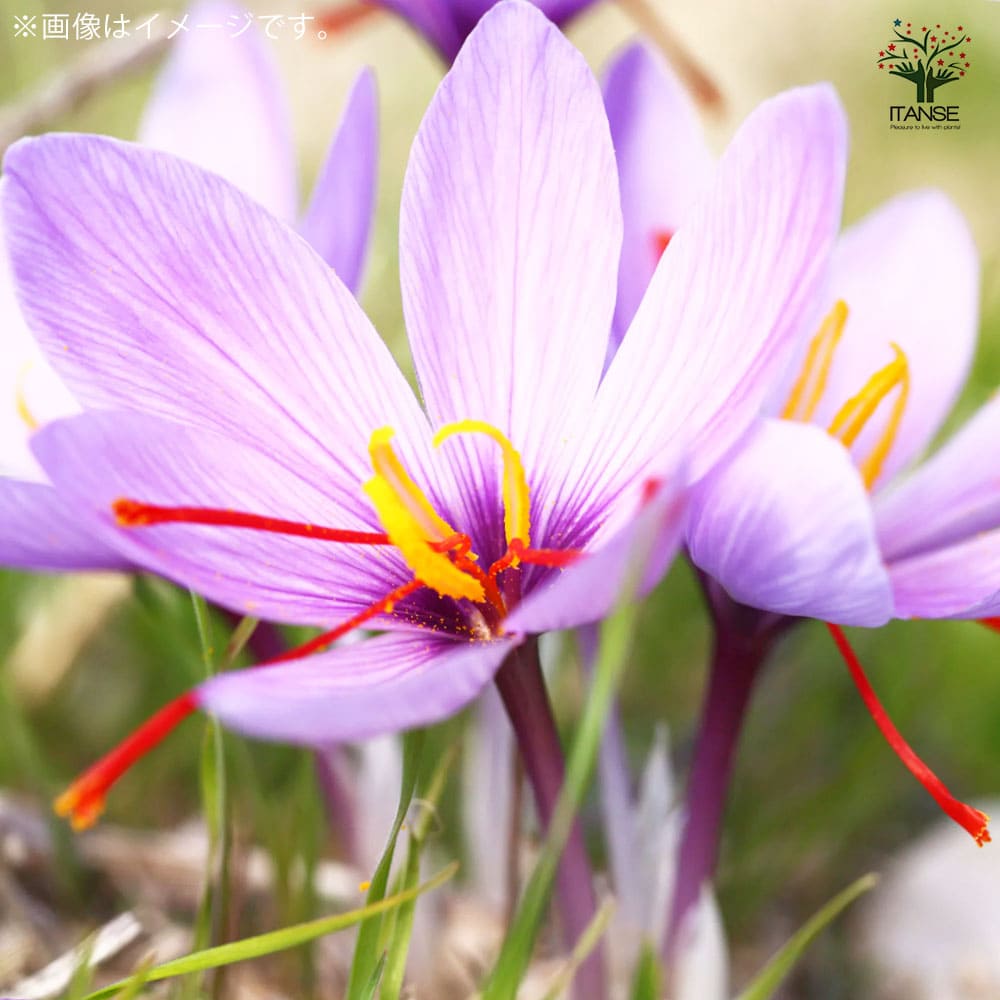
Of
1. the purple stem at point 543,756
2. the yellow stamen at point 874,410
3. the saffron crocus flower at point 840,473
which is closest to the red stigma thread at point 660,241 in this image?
the saffron crocus flower at point 840,473

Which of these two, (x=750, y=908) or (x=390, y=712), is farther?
(x=750, y=908)

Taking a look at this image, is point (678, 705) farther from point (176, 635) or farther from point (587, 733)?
point (587, 733)

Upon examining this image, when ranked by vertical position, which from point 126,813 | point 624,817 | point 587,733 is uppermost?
point 587,733

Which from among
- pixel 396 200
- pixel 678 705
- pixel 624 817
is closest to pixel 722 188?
pixel 624 817

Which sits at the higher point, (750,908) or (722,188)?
(722,188)

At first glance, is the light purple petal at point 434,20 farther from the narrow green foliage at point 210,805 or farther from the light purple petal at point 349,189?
the narrow green foliage at point 210,805

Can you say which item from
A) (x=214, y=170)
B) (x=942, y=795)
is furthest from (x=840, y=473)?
(x=214, y=170)
